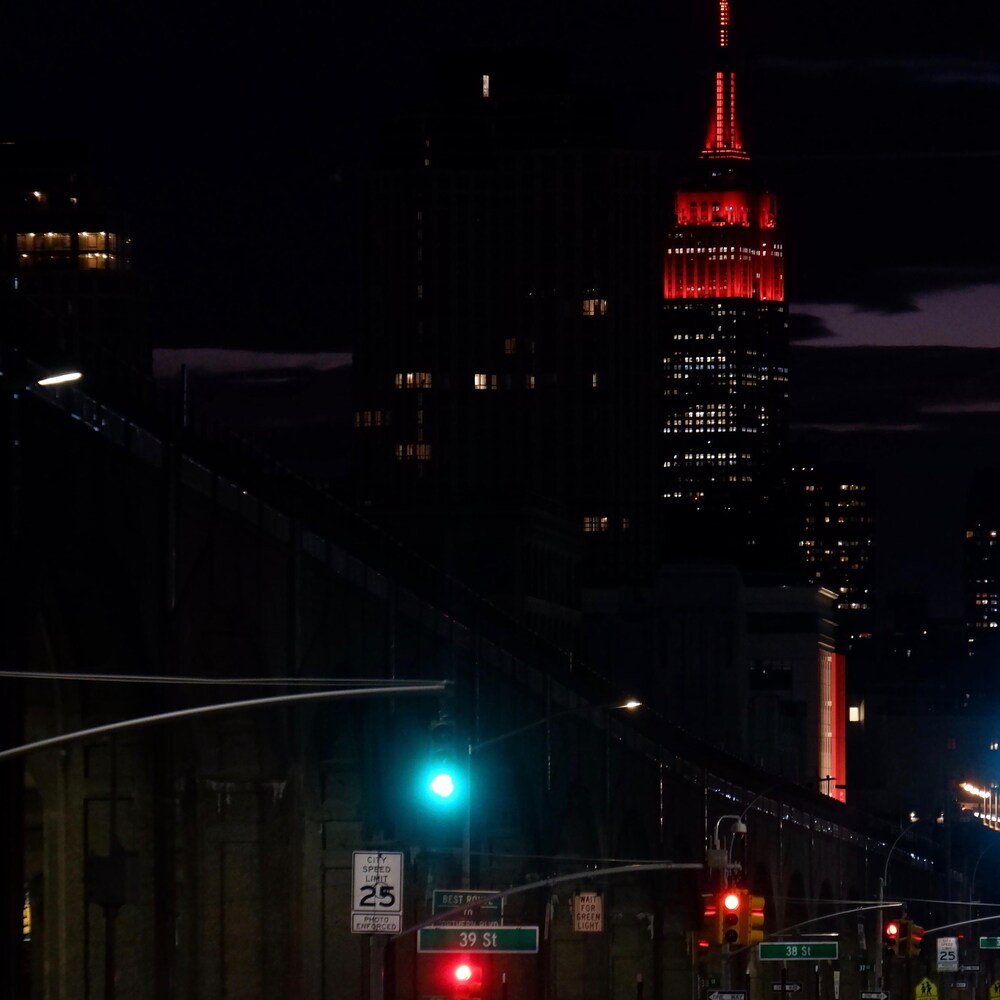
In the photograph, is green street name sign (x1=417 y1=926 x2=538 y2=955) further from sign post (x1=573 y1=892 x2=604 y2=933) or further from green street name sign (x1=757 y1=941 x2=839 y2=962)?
sign post (x1=573 y1=892 x2=604 y2=933)

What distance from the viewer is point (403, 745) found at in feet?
292

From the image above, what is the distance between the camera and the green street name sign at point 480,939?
6494cm

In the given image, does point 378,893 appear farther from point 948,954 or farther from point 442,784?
point 948,954

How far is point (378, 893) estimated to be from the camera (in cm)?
5178

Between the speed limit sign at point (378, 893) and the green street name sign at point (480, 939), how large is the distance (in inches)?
492

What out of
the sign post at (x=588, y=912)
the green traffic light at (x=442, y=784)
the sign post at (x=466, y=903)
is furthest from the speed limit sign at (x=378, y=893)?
the sign post at (x=588, y=912)

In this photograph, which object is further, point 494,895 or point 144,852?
point 144,852

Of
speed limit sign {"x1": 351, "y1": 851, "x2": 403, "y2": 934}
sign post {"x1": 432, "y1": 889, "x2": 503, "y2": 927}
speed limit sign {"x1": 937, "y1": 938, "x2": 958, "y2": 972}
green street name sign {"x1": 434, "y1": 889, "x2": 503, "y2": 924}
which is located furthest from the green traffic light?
speed limit sign {"x1": 937, "y1": 938, "x2": 958, "y2": 972}

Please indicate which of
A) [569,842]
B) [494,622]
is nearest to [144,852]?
[494,622]

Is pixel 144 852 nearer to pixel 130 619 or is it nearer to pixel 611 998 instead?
pixel 130 619

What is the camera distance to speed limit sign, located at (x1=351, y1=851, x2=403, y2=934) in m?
51.2

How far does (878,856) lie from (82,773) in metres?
114

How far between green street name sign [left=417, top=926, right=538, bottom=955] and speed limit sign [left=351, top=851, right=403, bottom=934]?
12.5 meters

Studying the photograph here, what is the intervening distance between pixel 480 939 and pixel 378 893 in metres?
14.9
